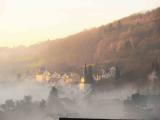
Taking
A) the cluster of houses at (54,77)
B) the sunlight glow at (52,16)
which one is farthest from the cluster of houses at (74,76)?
the sunlight glow at (52,16)

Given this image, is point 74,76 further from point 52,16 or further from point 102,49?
point 52,16

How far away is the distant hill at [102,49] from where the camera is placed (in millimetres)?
2705

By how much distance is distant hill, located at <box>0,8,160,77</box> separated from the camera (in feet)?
8.87

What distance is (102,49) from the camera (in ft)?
8.96

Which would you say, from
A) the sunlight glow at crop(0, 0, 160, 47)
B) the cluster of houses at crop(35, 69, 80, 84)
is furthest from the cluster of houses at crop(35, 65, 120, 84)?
the sunlight glow at crop(0, 0, 160, 47)

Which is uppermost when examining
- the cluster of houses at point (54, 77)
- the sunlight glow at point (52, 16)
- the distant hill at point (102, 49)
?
the sunlight glow at point (52, 16)

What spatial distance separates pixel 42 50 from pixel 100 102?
52 centimetres

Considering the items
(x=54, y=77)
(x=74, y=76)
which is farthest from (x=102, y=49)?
(x=54, y=77)

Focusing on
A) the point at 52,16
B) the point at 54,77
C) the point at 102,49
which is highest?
the point at 52,16

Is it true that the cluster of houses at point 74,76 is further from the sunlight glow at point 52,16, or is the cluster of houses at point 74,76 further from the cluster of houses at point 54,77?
the sunlight glow at point 52,16

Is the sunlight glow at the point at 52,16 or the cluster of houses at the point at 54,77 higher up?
the sunlight glow at the point at 52,16

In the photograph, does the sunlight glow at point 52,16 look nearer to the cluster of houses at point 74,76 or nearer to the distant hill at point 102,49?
the distant hill at point 102,49

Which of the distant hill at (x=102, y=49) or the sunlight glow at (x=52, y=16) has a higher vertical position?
the sunlight glow at (x=52, y=16)

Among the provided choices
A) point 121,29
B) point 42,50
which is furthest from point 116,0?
point 42,50
